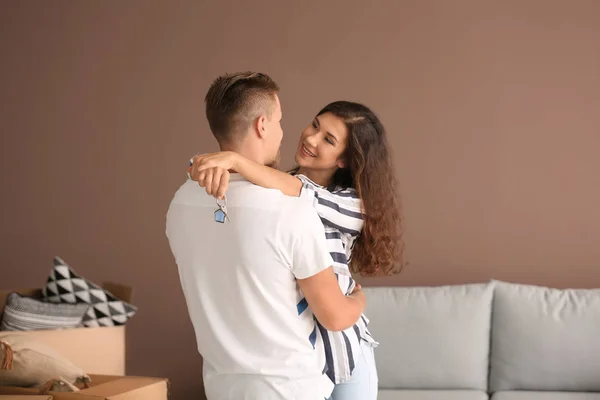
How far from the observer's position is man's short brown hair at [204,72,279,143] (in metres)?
1.59

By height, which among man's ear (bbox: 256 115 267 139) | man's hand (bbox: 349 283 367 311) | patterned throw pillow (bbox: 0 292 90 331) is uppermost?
man's ear (bbox: 256 115 267 139)

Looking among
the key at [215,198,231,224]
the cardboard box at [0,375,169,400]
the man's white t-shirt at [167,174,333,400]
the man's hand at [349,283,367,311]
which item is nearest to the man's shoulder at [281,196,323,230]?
the man's white t-shirt at [167,174,333,400]

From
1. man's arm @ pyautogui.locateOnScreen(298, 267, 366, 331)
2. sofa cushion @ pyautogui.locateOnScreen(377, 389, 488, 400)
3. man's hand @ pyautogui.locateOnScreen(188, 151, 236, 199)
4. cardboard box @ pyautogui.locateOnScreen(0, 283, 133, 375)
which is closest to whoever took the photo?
man's hand @ pyautogui.locateOnScreen(188, 151, 236, 199)

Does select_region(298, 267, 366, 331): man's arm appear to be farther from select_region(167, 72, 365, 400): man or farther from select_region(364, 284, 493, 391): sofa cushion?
select_region(364, 284, 493, 391): sofa cushion

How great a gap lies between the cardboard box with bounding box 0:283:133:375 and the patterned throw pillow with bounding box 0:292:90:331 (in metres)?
0.07

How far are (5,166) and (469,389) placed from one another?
7.91ft

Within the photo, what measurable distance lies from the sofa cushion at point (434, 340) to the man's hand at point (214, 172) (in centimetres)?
195

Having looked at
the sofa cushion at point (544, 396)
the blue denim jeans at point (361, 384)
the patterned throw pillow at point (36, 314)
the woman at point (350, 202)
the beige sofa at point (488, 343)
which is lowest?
the sofa cushion at point (544, 396)

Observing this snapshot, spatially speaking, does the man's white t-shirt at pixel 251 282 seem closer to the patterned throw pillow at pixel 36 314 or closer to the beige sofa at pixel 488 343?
the patterned throw pillow at pixel 36 314

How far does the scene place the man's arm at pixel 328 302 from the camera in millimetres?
1537

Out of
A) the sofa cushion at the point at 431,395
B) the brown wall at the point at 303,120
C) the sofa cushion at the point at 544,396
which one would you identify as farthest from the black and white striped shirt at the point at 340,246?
the brown wall at the point at 303,120

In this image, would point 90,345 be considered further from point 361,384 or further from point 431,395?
point 361,384

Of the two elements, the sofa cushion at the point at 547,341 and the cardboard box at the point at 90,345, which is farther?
the sofa cushion at the point at 547,341

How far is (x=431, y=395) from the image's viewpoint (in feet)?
10.4
